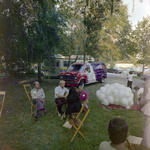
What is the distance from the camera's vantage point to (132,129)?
4.14 meters

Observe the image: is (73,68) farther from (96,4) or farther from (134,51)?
(134,51)

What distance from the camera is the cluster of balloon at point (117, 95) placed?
579 centimetres

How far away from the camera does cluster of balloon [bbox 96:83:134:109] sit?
579 cm

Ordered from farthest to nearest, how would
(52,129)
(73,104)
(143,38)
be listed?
(143,38) < (73,104) < (52,129)

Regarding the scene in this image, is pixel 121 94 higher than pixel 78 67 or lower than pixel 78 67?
lower

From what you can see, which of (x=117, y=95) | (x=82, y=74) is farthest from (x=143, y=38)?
(x=117, y=95)

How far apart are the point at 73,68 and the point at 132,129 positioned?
7.73 m

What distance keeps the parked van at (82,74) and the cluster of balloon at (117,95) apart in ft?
13.4

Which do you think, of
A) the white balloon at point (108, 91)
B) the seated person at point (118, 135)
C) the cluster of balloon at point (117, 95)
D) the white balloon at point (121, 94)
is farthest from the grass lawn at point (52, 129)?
the seated person at point (118, 135)

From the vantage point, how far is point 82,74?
10.6 m

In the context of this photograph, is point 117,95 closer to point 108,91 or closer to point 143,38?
point 108,91

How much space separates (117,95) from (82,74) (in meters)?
4.89

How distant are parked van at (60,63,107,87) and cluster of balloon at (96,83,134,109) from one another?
4.08 m

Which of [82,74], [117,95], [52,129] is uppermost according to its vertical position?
[82,74]
